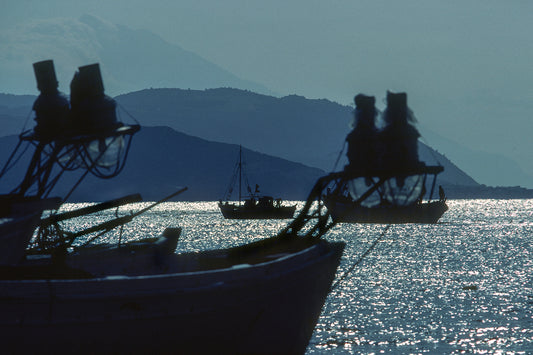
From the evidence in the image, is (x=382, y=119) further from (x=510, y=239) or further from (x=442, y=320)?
(x=510, y=239)

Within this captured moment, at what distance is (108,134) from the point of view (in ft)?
86.1

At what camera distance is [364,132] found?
22.1m

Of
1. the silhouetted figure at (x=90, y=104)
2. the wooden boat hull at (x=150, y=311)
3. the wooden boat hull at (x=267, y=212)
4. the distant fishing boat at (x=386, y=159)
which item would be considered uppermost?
the silhouetted figure at (x=90, y=104)

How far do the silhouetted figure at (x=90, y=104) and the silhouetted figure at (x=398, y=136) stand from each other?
411 inches

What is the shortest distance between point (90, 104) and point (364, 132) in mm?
10741

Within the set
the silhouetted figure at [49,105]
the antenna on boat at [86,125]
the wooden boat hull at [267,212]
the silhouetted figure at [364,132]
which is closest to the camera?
the silhouetted figure at [364,132]

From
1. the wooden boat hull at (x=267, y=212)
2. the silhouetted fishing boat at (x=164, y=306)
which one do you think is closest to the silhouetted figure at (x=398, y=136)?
the silhouetted fishing boat at (x=164, y=306)

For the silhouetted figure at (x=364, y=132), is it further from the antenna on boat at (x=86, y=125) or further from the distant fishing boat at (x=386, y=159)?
the antenna on boat at (x=86, y=125)

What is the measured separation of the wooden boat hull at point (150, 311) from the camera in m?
19.8

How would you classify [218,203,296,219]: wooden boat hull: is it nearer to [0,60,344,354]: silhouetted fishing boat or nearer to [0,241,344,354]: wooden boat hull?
[0,60,344,354]: silhouetted fishing boat

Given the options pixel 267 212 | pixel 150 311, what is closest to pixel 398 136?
pixel 150 311

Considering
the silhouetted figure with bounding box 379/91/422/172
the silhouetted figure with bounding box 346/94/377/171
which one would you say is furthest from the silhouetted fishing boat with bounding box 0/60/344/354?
the silhouetted figure with bounding box 379/91/422/172

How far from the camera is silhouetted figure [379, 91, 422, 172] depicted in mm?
21422

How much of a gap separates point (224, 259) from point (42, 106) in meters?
9.26
